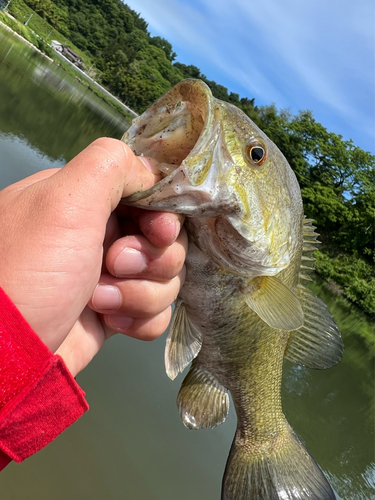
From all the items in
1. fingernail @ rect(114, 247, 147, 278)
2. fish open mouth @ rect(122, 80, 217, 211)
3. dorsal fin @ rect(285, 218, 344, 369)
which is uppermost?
fish open mouth @ rect(122, 80, 217, 211)

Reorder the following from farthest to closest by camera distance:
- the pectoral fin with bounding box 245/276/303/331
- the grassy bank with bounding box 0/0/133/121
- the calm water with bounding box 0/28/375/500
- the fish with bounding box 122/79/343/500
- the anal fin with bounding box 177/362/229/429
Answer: the grassy bank with bounding box 0/0/133/121 → the calm water with bounding box 0/28/375/500 → the anal fin with bounding box 177/362/229/429 → the pectoral fin with bounding box 245/276/303/331 → the fish with bounding box 122/79/343/500

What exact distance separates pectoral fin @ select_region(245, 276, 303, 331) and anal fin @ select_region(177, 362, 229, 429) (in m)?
0.90

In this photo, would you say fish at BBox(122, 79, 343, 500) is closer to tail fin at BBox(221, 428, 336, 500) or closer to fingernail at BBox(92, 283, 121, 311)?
tail fin at BBox(221, 428, 336, 500)

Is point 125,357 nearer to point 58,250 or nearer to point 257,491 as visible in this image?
point 257,491

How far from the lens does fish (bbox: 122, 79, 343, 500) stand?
1.26 meters

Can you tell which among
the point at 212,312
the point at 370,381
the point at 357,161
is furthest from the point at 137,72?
the point at 212,312

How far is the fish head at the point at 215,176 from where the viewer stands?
1164mm

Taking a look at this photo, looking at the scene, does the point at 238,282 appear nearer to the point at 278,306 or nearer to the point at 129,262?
the point at 278,306

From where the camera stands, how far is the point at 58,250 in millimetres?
987

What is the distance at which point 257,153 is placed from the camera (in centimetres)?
145

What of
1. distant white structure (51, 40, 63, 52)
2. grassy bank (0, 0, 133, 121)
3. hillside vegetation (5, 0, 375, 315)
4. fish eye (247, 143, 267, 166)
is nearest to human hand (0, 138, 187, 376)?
Result: fish eye (247, 143, 267, 166)

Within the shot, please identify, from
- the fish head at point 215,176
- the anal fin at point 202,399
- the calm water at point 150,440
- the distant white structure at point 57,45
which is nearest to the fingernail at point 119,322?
the fish head at point 215,176

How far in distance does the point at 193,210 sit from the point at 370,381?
11834 mm

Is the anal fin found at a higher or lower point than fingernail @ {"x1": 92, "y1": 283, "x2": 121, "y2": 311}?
lower
